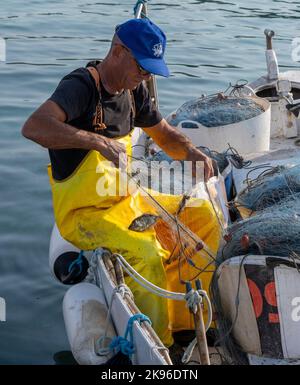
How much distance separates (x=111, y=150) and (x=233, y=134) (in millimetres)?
2751

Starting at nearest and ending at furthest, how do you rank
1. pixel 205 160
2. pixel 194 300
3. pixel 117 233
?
pixel 194 300 → pixel 117 233 → pixel 205 160

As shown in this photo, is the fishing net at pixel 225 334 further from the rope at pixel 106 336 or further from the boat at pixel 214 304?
the rope at pixel 106 336

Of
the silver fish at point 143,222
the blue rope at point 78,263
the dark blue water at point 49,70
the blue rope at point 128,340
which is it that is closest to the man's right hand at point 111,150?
the silver fish at point 143,222

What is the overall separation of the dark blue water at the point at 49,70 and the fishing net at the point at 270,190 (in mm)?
1808

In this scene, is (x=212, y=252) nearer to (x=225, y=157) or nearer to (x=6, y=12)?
(x=225, y=157)

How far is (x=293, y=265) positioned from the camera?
406cm

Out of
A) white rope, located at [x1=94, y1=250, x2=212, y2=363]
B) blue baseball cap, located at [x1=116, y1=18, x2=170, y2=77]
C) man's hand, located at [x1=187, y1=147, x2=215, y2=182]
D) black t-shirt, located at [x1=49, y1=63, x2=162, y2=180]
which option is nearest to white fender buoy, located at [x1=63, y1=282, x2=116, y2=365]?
white rope, located at [x1=94, y1=250, x2=212, y2=363]

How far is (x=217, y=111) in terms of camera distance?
283 inches

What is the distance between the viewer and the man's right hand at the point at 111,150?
4.58 metres

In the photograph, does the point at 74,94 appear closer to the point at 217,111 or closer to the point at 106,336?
the point at 106,336

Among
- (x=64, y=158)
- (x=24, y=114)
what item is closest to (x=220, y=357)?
(x=64, y=158)

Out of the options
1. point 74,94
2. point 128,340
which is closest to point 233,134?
point 74,94

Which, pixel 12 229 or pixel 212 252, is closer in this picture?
pixel 212 252

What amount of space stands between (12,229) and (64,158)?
3.10 m
